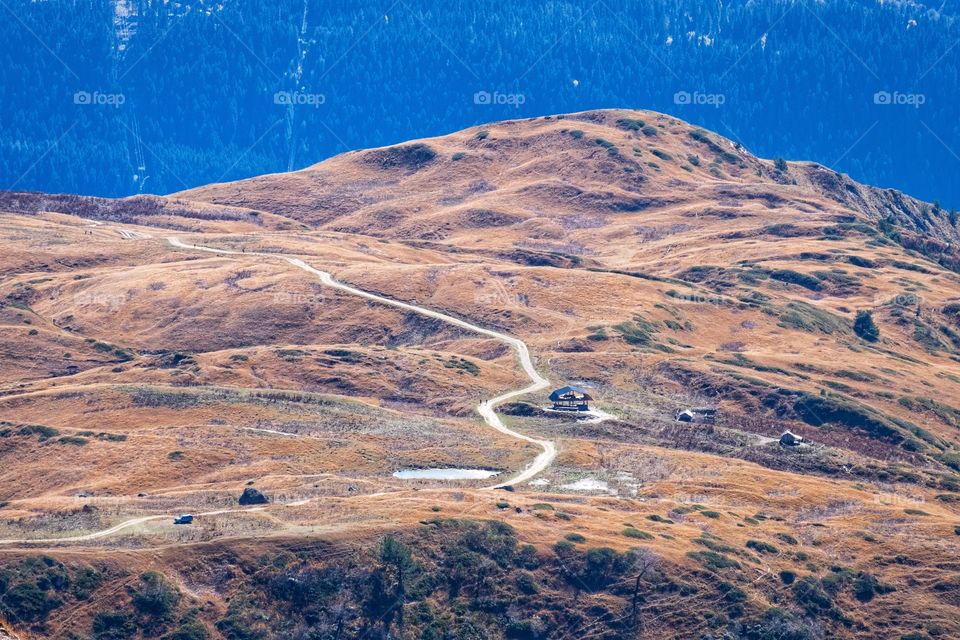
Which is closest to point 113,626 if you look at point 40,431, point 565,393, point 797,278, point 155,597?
point 155,597

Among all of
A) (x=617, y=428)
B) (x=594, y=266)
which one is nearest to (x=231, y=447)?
(x=617, y=428)

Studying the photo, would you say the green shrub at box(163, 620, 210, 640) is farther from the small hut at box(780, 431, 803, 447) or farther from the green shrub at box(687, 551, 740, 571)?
the small hut at box(780, 431, 803, 447)

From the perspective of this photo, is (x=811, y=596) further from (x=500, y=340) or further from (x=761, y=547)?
(x=500, y=340)

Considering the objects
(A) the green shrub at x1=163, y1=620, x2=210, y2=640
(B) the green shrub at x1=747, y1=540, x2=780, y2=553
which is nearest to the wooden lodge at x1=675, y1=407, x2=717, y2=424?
(B) the green shrub at x1=747, y1=540, x2=780, y2=553

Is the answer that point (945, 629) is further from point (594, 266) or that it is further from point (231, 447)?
point (594, 266)

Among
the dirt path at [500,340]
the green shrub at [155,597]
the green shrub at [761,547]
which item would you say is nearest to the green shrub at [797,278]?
the dirt path at [500,340]

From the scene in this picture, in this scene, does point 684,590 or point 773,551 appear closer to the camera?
point 684,590

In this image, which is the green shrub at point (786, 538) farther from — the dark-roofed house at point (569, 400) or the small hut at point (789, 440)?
the dark-roofed house at point (569, 400)
